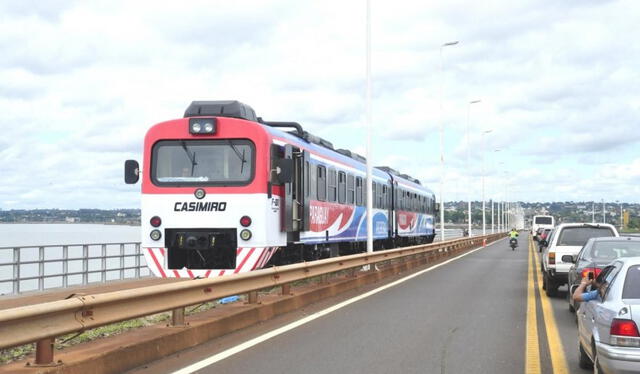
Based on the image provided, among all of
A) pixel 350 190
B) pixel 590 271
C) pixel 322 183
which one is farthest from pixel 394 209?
pixel 590 271

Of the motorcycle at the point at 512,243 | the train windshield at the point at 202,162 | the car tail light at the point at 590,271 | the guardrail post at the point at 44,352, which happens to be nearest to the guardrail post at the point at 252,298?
the train windshield at the point at 202,162

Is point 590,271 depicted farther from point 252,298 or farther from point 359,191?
point 359,191

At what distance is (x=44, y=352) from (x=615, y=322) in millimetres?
4617

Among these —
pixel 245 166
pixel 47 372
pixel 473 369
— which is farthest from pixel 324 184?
pixel 47 372

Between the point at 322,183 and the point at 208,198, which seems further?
the point at 322,183

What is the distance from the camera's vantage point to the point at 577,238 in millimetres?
17984

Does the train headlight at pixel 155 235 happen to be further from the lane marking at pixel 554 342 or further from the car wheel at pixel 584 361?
the car wheel at pixel 584 361

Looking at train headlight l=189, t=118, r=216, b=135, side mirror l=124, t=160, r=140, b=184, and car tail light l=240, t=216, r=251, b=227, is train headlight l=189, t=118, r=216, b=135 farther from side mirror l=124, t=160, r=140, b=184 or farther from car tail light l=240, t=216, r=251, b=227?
car tail light l=240, t=216, r=251, b=227

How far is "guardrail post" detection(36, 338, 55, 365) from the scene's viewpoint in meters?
6.50

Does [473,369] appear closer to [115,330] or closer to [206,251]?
[115,330]

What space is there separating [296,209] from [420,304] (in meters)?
3.86

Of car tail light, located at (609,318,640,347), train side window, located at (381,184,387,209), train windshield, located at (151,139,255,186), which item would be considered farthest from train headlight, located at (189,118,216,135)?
train side window, located at (381,184,387,209)

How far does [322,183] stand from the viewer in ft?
65.8

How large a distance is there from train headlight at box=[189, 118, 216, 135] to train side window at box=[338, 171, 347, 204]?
24.0 ft
